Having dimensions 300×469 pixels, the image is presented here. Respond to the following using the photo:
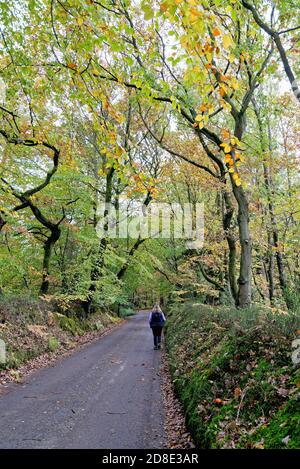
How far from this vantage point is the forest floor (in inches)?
197

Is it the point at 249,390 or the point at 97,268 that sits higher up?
the point at 97,268

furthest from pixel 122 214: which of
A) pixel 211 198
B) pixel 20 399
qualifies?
pixel 20 399

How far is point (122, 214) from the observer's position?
23.6m

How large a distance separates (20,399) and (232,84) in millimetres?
7391

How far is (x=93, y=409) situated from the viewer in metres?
6.36

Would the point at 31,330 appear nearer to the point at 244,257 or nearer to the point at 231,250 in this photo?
the point at 231,250

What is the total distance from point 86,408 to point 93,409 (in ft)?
0.53

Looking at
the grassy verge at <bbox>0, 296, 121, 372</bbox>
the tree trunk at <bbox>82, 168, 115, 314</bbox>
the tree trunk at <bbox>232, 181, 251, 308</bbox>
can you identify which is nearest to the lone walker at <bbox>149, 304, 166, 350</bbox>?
the grassy verge at <bbox>0, 296, 121, 372</bbox>

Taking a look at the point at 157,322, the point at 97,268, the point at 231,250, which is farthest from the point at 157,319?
the point at 97,268

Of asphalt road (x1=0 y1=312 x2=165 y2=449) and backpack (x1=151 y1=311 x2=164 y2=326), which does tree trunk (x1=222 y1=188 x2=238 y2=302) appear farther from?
backpack (x1=151 y1=311 x2=164 y2=326)

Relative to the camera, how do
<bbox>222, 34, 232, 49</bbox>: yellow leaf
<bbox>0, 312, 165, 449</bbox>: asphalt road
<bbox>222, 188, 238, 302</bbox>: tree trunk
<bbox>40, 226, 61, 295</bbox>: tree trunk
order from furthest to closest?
<bbox>40, 226, 61, 295</bbox>: tree trunk, <bbox>222, 188, 238, 302</bbox>: tree trunk, <bbox>0, 312, 165, 449</bbox>: asphalt road, <bbox>222, 34, 232, 49</bbox>: yellow leaf

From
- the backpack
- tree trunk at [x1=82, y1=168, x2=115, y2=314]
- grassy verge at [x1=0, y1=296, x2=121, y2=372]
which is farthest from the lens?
tree trunk at [x1=82, y1=168, x2=115, y2=314]
